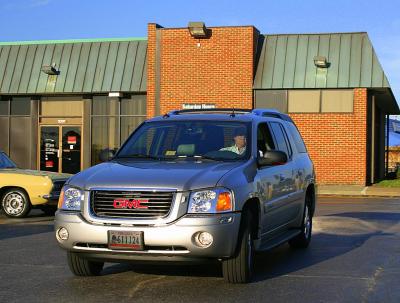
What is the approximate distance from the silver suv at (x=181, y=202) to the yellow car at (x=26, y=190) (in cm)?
605

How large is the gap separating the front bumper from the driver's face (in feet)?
4.25

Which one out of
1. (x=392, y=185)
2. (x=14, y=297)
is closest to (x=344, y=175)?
(x=392, y=185)

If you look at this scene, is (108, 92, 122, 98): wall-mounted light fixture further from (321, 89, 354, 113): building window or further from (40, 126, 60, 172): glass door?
(321, 89, 354, 113): building window

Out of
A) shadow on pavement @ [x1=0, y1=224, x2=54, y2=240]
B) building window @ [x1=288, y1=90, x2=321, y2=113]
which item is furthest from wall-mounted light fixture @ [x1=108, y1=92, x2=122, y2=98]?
shadow on pavement @ [x1=0, y1=224, x2=54, y2=240]

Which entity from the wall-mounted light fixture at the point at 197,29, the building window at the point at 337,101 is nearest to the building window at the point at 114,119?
the wall-mounted light fixture at the point at 197,29

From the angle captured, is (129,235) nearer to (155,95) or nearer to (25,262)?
(25,262)

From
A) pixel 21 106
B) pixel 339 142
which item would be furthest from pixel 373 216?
pixel 21 106

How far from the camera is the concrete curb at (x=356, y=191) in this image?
72.1ft

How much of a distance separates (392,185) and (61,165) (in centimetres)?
1315

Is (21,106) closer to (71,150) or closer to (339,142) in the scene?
(71,150)

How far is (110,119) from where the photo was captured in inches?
1072

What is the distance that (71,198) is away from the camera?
689cm

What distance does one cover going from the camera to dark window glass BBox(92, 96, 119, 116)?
89.0 feet

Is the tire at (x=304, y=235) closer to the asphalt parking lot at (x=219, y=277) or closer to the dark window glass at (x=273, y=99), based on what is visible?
the asphalt parking lot at (x=219, y=277)
